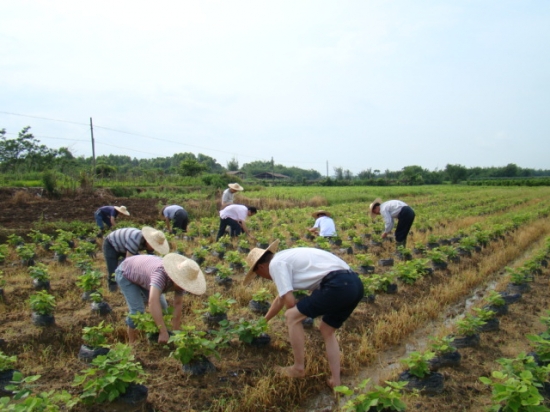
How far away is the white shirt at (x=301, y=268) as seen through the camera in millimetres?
3498

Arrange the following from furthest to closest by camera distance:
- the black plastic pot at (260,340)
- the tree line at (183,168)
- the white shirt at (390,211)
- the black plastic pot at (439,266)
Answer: the tree line at (183,168), the white shirt at (390,211), the black plastic pot at (439,266), the black plastic pot at (260,340)

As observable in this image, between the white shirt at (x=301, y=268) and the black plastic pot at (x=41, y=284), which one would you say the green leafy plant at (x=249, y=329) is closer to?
the white shirt at (x=301, y=268)

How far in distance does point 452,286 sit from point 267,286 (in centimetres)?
325

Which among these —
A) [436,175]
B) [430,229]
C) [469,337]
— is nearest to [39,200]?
[430,229]

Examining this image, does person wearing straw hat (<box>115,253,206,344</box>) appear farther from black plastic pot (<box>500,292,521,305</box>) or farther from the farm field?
black plastic pot (<box>500,292,521,305</box>)

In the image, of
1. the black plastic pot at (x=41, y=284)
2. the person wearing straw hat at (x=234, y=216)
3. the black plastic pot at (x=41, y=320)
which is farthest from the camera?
the person wearing straw hat at (x=234, y=216)

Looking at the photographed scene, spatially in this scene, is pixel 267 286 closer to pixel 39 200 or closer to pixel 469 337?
pixel 469 337

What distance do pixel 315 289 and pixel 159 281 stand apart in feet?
5.01

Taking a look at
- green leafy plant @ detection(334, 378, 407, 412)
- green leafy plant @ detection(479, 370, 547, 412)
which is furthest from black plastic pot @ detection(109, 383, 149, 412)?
green leafy plant @ detection(479, 370, 547, 412)

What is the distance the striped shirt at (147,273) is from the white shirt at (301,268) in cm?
113

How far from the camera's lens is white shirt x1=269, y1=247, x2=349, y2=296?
3.50 metres

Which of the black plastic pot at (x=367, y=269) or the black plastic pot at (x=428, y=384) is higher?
the black plastic pot at (x=367, y=269)

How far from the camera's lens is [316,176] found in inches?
4385

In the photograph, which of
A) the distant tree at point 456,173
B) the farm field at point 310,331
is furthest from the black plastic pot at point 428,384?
the distant tree at point 456,173
